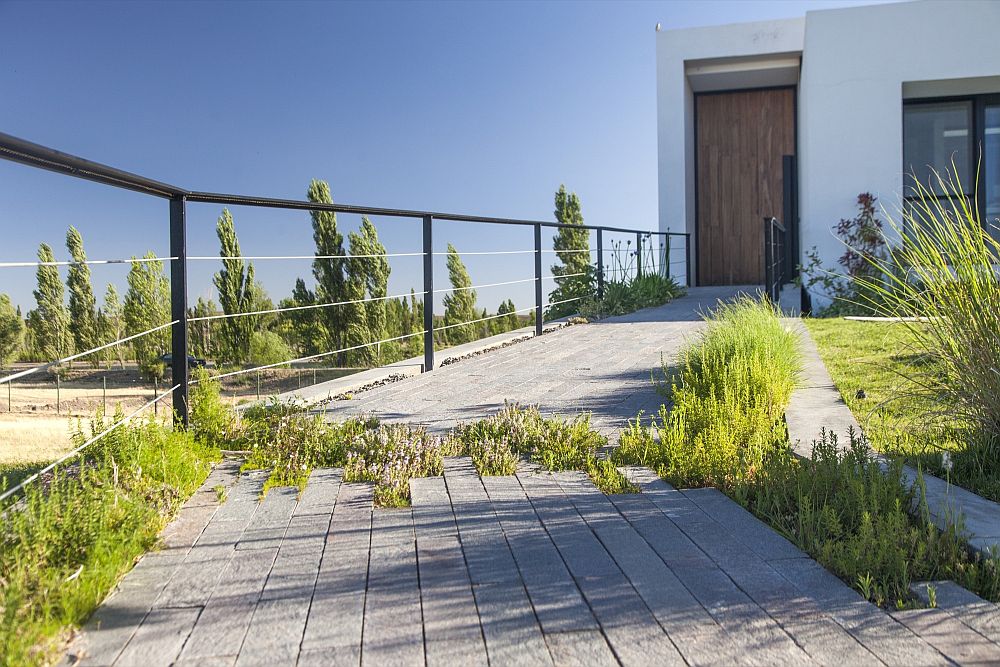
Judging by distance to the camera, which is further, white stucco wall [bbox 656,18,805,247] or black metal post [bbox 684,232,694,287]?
black metal post [bbox 684,232,694,287]

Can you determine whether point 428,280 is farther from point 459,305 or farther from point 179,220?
point 459,305

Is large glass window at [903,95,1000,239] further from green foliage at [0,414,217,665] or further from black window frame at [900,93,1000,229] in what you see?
green foliage at [0,414,217,665]

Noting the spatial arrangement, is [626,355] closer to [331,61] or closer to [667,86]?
[667,86]

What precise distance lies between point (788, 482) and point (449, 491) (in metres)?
1.03

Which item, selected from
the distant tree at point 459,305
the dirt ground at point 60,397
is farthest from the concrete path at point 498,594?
the distant tree at point 459,305

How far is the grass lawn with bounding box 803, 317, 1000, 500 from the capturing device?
2662 millimetres

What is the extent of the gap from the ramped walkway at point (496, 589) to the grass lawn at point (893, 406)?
2.81 feet

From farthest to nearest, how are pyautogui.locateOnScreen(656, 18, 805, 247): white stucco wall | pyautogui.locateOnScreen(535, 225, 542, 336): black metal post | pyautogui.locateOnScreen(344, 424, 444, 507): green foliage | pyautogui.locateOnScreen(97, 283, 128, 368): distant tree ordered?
pyautogui.locateOnScreen(97, 283, 128, 368): distant tree → pyautogui.locateOnScreen(656, 18, 805, 247): white stucco wall → pyautogui.locateOnScreen(535, 225, 542, 336): black metal post → pyautogui.locateOnScreen(344, 424, 444, 507): green foliage

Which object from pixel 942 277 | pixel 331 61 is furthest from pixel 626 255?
pixel 331 61

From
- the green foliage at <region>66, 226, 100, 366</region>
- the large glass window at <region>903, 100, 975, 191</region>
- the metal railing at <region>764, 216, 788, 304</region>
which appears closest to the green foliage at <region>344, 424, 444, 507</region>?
the metal railing at <region>764, 216, 788, 304</region>

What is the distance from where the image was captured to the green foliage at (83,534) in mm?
1590

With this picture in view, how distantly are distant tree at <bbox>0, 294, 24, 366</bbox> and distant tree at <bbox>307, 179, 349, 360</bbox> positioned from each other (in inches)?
302

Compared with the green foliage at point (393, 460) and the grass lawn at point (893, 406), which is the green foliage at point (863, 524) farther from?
the green foliage at point (393, 460)

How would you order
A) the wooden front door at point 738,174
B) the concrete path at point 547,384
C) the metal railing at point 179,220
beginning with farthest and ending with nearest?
the wooden front door at point 738,174, the concrete path at point 547,384, the metal railing at point 179,220
